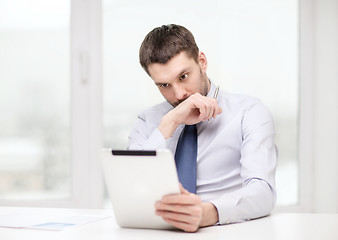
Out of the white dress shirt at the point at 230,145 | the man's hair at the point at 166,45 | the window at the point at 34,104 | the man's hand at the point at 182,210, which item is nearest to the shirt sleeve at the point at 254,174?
the white dress shirt at the point at 230,145

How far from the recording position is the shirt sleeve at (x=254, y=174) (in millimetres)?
1348

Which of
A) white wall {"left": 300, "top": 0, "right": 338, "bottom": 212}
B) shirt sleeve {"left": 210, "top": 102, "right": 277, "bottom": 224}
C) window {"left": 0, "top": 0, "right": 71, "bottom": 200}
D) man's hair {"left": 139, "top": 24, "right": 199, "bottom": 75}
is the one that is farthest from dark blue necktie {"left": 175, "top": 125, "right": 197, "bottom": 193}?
white wall {"left": 300, "top": 0, "right": 338, "bottom": 212}

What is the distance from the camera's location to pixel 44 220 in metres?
1.41

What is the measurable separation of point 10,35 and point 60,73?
41 centimetres

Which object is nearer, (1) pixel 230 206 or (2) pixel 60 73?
(1) pixel 230 206

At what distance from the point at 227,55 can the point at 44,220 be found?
2.08 meters

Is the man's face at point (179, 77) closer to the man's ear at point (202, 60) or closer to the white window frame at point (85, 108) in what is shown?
the man's ear at point (202, 60)

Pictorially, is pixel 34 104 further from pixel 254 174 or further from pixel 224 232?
pixel 224 232

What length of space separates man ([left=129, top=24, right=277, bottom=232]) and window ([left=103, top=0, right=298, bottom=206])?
3.85 feet

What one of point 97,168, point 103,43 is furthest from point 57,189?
point 103,43

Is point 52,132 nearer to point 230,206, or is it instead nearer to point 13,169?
point 13,169

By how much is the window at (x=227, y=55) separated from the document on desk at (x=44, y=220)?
1.65 metres

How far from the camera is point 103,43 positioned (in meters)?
3.15

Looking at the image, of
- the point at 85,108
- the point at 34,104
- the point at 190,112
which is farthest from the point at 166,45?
the point at 34,104
